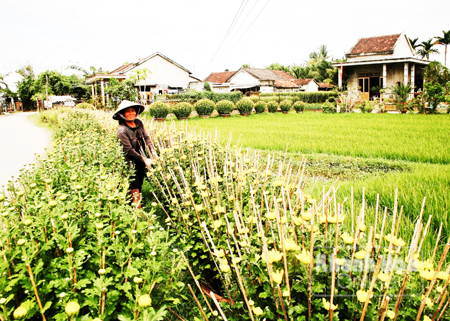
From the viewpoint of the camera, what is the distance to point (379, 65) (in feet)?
78.9

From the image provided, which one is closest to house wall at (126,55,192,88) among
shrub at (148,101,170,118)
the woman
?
shrub at (148,101,170,118)

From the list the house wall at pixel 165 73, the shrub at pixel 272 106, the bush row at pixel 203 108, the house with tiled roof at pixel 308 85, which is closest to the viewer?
the bush row at pixel 203 108

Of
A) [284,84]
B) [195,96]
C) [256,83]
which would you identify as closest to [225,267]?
[195,96]

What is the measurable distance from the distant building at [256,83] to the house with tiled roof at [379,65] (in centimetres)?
1659

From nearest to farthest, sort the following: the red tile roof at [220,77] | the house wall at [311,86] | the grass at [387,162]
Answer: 1. the grass at [387,162]
2. the house wall at [311,86]
3. the red tile roof at [220,77]

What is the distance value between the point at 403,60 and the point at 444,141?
17373mm

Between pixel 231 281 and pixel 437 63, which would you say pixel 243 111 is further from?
pixel 231 281

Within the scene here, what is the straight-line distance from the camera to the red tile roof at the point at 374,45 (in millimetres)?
25156

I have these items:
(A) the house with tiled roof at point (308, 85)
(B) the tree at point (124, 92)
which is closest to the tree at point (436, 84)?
(B) the tree at point (124, 92)

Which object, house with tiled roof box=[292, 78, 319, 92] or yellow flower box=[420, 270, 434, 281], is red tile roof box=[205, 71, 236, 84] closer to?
house with tiled roof box=[292, 78, 319, 92]

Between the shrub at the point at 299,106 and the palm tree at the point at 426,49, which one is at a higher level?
the palm tree at the point at 426,49

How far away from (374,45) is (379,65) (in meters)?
3.38

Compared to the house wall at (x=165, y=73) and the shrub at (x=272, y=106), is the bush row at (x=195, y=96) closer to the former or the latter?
Result: the house wall at (x=165, y=73)

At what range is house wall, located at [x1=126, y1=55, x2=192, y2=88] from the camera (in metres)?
33.2
